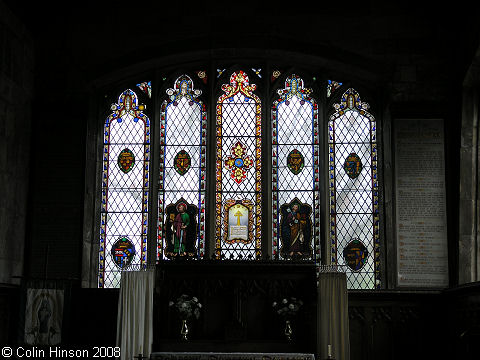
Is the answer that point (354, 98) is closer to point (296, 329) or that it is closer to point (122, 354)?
point (296, 329)

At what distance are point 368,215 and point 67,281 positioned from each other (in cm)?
440

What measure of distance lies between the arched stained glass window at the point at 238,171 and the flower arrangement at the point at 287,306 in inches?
44.5

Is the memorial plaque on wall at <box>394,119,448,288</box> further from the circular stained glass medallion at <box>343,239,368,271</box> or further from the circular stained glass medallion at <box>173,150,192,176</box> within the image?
the circular stained glass medallion at <box>173,150,192,176</box>

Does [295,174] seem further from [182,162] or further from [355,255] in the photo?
[182,162]

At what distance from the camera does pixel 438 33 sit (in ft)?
37.7

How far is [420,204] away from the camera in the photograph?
10898 mm

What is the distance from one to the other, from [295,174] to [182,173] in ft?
5.59

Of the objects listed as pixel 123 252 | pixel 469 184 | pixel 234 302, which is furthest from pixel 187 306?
pixel 469 184

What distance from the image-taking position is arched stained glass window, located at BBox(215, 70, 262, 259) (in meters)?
11.2

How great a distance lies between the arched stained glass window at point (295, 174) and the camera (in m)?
11.2

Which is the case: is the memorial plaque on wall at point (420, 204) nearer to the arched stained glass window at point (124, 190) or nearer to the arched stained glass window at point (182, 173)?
the arched stained glass window at point (182, 173)

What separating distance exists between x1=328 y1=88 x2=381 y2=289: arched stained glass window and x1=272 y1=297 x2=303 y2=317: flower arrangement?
1.28 meters

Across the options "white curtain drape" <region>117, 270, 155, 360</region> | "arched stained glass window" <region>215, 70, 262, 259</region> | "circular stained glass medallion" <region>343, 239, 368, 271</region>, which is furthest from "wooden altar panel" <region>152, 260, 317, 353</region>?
"circular stained glass medallion" <region>343, 239, 368, 271</region>

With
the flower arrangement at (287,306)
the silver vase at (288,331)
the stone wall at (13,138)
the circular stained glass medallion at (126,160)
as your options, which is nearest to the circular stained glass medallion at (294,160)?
the flower arrangement at (287,306)
